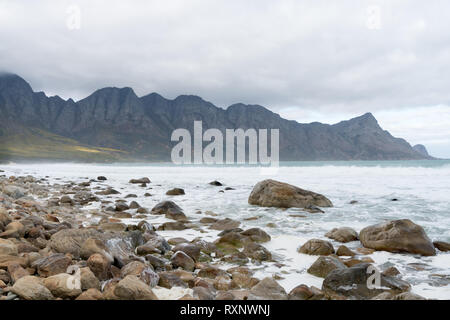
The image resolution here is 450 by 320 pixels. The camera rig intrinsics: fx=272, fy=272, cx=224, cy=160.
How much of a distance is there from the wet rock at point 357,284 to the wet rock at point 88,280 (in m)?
3.51

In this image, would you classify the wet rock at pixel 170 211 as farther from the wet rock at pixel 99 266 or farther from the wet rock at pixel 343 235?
the wet rock at pixel 99 266

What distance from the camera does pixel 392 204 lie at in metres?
13.5

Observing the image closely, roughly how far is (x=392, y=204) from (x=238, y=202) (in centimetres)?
774

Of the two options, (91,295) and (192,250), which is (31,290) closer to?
(91,295)

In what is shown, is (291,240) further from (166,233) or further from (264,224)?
(166,233)

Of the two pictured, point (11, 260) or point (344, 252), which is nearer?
point (11, 260)

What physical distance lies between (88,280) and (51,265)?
81cm

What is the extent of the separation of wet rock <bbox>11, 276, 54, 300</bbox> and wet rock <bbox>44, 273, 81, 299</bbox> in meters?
0.07

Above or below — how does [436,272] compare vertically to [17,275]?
below

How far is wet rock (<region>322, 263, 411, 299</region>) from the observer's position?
4.24 m

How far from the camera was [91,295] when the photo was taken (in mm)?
3473

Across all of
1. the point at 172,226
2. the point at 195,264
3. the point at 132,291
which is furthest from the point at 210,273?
the point at 172,226

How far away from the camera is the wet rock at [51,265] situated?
4020 mm
